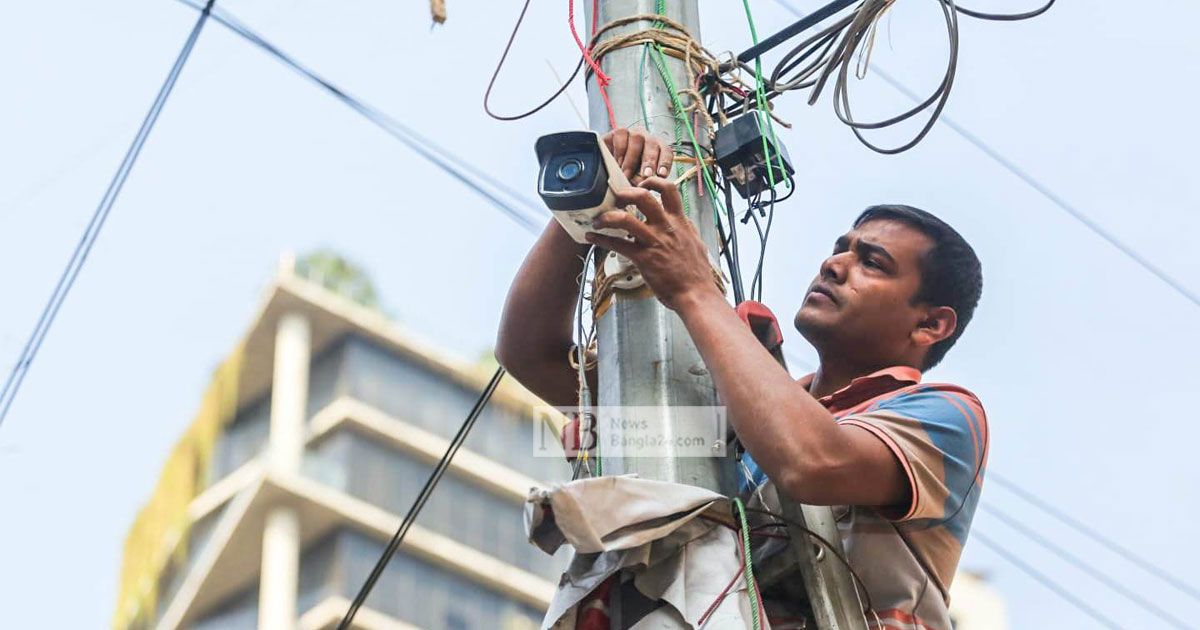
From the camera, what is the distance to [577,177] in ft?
11.0

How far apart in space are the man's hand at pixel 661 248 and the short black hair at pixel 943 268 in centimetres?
105

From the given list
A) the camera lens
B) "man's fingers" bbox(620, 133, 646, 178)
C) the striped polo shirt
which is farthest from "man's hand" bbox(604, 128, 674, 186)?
the striped polo shirt

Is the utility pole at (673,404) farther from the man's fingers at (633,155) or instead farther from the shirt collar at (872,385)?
the shirt collar at (872,385)

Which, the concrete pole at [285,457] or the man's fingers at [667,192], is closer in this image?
the man's fingers at [667,192]

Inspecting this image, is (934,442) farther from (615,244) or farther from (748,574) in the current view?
(615,244)

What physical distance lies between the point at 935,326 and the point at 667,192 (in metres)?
1.17

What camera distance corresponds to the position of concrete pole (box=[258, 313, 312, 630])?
40.9 meters

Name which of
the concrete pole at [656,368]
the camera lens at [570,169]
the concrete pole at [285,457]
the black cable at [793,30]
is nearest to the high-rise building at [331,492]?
the concrete pole at [285,457]

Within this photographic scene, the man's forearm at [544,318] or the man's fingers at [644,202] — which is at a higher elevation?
the man's fingers at [644,202]

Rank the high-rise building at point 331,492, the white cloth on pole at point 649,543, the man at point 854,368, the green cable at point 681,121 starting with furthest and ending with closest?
the high-rise building at point 331,492, the green cable at point 681,121, the man at point 854,368, the white cloth on pole at point 649,543

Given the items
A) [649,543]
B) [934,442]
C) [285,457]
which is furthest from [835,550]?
[285,457]

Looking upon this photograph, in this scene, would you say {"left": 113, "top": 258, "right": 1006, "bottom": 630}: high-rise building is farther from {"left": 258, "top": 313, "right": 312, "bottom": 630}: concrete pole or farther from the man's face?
the man's face

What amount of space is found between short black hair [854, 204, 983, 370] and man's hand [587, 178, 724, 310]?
3.44 feet

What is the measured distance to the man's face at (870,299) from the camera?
4.22m
